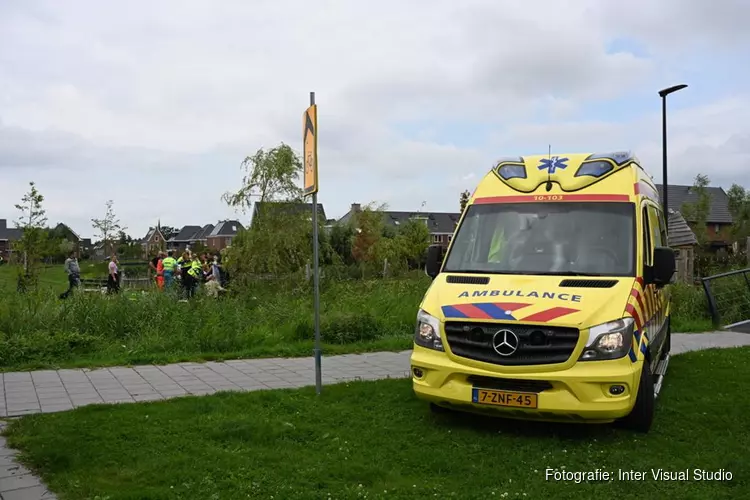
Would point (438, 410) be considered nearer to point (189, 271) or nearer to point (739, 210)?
point (189, 271)

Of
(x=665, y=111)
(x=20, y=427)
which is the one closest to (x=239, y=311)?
(x=20, y=427)

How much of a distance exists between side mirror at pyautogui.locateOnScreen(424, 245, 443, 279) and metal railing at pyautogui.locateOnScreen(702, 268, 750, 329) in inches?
399

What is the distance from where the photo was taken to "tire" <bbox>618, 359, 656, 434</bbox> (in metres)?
6.04

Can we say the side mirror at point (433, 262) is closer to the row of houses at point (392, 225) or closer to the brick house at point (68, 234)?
the row of houses at point (392, 225)

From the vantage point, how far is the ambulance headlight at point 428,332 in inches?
241

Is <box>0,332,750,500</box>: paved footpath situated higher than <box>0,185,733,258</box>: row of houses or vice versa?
<box>0,185,733,258</box>: row of houses

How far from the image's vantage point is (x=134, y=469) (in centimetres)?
508

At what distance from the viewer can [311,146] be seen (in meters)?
7.29

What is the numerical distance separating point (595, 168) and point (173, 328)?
731cm

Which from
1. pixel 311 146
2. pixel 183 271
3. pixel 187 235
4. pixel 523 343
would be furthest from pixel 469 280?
pixel 187 235

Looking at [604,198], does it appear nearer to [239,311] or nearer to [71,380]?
[71,380]

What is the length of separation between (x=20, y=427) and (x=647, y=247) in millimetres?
6325

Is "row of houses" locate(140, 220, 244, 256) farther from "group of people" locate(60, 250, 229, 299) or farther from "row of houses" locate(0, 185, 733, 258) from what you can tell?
"group of people" locate(60, 250, 229, 299)

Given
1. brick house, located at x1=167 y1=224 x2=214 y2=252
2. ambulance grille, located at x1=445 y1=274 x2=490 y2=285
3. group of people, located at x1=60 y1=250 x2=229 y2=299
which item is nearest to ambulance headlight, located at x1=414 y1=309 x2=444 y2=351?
ambulance grille, located at x1=445 y1=274 x2=490 y2=285
